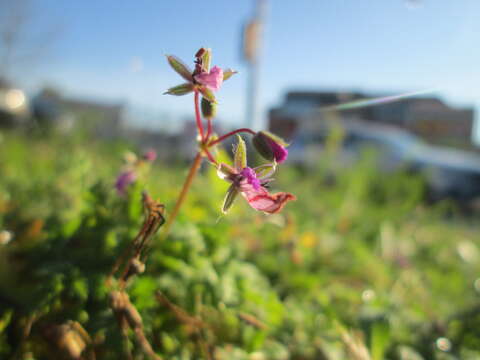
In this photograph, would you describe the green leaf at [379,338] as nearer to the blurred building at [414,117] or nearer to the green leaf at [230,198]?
the green leaf at [230,198]

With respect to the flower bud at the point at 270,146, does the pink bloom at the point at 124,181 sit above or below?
below

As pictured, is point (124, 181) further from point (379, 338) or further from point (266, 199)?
point (379, 338)

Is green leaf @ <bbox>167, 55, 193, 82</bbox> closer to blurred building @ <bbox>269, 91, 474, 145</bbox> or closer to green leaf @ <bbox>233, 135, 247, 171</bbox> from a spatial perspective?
green leaf @ <bbox>233, 135, 247, 171</bbox>

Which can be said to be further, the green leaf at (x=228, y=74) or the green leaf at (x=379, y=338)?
the green leaf at (x=379, y=338)

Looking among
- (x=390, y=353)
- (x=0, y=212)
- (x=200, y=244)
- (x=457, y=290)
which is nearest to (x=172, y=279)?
(x=200, y=244)

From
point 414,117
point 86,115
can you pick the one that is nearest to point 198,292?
point 86,115

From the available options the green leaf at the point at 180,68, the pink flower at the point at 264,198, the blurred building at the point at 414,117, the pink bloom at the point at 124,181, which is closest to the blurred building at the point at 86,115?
the pink bloom at the point at 124,181

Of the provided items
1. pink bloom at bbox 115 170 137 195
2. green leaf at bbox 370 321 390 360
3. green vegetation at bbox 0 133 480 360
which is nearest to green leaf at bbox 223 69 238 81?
green vegetation at bbox 0 133 480 360
